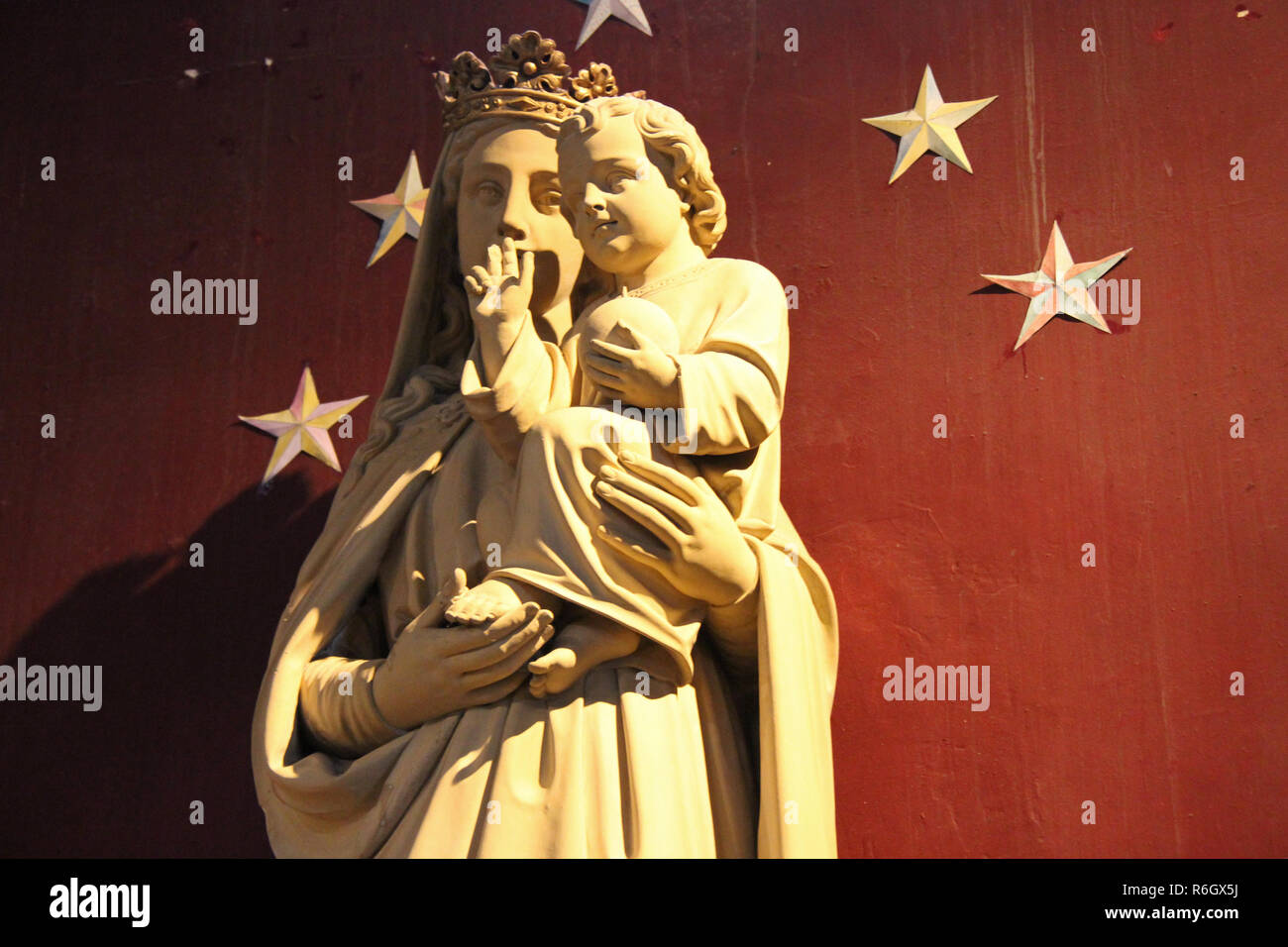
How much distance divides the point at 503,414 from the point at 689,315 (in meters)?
0.40

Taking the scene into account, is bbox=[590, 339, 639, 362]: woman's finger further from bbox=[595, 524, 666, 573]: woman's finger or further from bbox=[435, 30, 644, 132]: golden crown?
bbox=[435, 30, 644, 132]: golden crown

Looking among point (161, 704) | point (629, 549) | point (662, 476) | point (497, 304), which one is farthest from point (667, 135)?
point (161, 704)

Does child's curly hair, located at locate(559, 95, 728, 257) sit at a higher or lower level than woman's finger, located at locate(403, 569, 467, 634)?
higher

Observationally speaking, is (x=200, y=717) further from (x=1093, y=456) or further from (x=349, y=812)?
(x=1093, y=456)

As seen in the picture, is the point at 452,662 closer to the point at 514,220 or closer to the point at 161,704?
the point at 514,220

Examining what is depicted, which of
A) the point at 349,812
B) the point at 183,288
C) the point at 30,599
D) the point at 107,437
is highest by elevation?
the point at 183,288

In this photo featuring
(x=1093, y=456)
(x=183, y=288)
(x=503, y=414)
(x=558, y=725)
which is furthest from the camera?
(x=183, y=288)

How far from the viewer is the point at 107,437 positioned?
15.2 ft

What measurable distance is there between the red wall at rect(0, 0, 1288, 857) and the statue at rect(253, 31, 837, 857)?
27.6 inches

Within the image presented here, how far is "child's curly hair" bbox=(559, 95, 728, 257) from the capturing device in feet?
12.2

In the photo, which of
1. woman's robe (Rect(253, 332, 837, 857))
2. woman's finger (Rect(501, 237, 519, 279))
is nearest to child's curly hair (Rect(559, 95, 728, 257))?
woman's finger (Rect(501, 237, 519, 279))

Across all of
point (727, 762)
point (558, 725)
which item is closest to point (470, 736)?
point (558, 725)

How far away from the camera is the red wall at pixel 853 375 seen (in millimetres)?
4238

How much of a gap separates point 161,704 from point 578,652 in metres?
1.45
